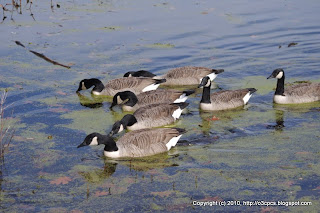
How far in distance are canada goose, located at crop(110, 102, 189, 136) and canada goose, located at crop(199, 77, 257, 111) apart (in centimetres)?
79

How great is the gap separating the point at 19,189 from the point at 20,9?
13938 millimetres

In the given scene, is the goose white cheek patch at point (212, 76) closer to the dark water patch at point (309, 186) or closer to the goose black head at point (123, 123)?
the goose black head at point (123, 123)

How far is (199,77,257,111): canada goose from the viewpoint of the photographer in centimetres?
1310

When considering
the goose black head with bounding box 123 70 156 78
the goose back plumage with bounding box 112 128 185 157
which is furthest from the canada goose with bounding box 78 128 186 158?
the goose black head with bounding box 123 70 156 78

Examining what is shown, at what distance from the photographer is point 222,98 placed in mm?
13328

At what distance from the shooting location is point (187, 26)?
19.9 m

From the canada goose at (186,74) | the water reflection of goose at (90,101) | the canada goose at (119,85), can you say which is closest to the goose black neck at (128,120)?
the water reflection of goose at (90,101)

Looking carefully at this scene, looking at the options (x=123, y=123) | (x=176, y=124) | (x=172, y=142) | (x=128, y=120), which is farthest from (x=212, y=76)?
(x=172, y=142)

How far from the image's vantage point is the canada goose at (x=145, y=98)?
13336 millimetres

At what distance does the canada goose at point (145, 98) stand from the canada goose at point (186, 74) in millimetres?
1605

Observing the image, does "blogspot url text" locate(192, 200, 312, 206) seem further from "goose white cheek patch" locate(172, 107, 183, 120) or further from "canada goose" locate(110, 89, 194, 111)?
"canada goose" locate(110, 89, 194, 111)

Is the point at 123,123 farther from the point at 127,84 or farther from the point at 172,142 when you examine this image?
the point at 127,84

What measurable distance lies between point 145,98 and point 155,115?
139cm

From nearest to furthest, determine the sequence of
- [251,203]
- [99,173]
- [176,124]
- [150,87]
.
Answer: [251,203]
[99,173]
[176,124]
[150,87]
